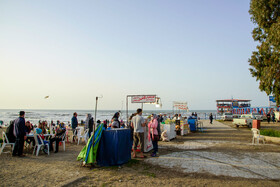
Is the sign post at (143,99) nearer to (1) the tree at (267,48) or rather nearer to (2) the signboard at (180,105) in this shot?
(1) the tree at (267,48)

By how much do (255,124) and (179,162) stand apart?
11.8 metres

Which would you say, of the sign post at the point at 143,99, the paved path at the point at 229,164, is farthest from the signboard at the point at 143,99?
the paved path at the point at 229,164

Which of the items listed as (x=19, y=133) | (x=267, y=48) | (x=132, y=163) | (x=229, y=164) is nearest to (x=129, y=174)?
(x=132, y=163)

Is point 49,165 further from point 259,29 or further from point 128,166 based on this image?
point 259,29

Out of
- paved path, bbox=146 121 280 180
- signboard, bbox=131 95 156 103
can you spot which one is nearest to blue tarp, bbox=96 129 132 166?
paved path, bbox=146 121 280 180

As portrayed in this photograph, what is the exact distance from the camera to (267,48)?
11391 mm

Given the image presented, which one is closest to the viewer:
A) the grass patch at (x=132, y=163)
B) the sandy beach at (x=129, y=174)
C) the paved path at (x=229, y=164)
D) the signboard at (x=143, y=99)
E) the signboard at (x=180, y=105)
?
the sandy beach at (x=129, y=174)

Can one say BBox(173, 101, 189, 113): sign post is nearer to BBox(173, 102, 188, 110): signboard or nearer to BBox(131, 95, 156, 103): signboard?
BBox(173, 102, 188, 110): signboard

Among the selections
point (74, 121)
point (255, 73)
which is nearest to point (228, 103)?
point (255, 73)

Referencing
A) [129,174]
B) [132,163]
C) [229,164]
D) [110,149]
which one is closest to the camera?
[129,174]

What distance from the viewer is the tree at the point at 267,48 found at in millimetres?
10555

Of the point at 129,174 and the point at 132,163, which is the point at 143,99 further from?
the point at 129,174

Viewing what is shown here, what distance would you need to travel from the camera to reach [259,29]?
12422 millimetres

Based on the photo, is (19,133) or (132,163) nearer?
(132,163)
